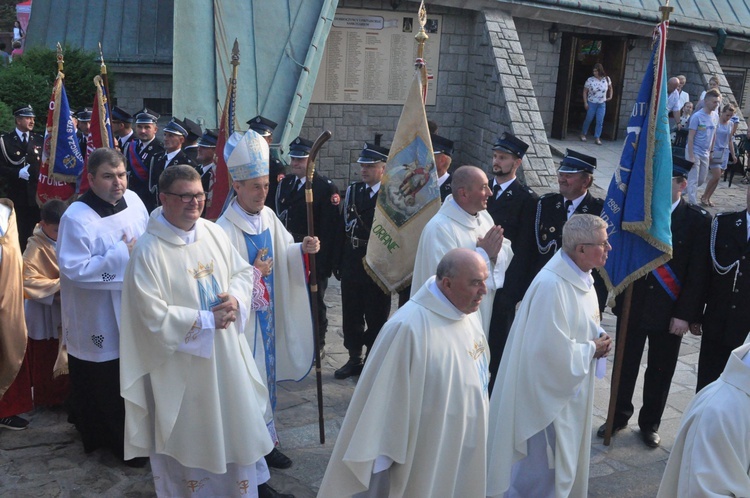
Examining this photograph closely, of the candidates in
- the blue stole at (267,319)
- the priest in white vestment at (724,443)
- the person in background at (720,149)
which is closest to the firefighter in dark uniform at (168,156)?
the blue stole at (267,319)

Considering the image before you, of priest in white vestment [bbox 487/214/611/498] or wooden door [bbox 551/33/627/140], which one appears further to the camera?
wooden door [bbox 551/33/627/140]

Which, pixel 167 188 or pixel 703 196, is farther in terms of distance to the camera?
pixel 703 196

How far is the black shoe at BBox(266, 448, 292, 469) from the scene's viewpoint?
18.3 ft

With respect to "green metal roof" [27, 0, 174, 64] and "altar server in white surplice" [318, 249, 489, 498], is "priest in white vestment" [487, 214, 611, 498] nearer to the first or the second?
"altar server in white surplice" [318, 249, 489, 498]

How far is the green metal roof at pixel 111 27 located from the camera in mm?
16672

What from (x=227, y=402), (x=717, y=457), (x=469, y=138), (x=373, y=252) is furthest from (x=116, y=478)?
(x=469, y=138)

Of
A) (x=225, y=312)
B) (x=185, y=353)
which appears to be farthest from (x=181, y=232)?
(x=185, y=353)

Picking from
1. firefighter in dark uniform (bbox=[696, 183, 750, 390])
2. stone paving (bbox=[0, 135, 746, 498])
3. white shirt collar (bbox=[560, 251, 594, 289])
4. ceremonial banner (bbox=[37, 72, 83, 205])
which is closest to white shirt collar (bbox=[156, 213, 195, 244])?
stone paving (bbox=[0, 135, 746, 498])

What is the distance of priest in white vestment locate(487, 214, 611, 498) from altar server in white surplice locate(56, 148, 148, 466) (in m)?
2.59

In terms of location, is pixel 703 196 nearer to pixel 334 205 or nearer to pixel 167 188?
pixel 334 205

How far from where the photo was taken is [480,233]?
5977mm

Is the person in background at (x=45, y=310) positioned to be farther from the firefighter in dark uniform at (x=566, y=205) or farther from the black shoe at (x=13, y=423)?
the firefighter in dark uniform at (x=566, y=205)

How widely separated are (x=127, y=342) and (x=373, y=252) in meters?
2.63

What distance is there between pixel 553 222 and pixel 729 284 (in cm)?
144
